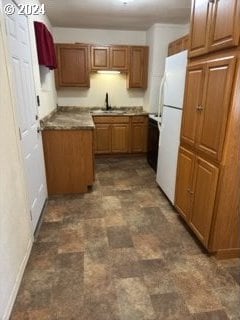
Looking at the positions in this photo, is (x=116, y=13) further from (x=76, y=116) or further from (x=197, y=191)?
(x=197, y=191)

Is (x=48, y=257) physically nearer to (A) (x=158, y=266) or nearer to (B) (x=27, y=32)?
(A) (x=158, y=266)

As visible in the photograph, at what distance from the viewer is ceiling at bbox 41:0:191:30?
293 cm

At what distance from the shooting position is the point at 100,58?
4.20 metres

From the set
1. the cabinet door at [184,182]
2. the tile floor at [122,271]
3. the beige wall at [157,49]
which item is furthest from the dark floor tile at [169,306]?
the beige wall at [157,49]

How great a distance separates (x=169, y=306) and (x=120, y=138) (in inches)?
129

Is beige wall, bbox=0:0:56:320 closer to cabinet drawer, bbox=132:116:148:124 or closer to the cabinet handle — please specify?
the cabinet handle

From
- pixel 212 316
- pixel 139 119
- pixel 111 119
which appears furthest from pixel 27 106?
pixel 139 119

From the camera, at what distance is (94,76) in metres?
4.59

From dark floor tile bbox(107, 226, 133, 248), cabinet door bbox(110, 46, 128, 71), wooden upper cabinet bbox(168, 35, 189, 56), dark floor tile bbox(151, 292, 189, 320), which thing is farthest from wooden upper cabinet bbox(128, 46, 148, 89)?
dark floor tile bbox(151, 292, 189, 320)

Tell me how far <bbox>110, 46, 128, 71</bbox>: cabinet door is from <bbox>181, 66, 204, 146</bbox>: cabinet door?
2.43 m

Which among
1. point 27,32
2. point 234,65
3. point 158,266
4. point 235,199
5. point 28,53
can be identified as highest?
point 27,32

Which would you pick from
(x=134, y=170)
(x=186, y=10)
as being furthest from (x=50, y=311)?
(x=186, y=10)

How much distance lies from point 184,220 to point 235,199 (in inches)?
29.3

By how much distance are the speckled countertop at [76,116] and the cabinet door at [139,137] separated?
0.25 m
